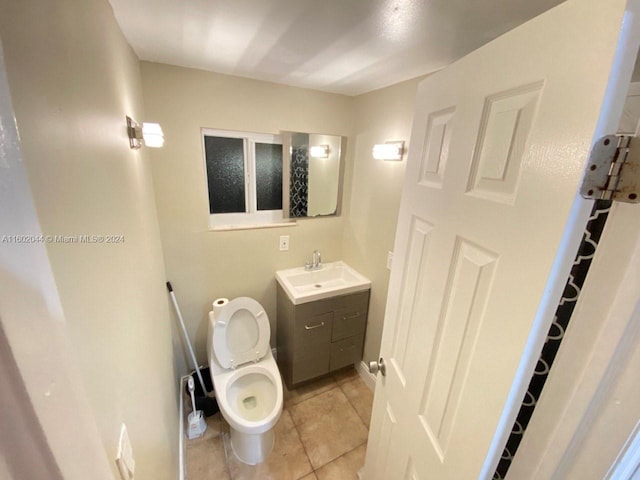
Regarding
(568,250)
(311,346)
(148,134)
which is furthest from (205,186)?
(568,250)

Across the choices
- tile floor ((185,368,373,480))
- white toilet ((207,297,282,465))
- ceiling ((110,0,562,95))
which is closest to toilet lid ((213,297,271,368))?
white toilet ((207,297,282,465))

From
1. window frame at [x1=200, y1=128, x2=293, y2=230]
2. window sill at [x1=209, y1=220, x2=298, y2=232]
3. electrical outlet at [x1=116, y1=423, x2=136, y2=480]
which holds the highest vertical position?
window frame at [x1=200, y1=128, x2=293, y2=230]

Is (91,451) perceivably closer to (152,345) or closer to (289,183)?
(152,345)

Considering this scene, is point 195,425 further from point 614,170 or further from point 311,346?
point 614,170

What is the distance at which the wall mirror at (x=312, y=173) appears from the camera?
1.98m

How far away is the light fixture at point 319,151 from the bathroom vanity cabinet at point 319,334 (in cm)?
111

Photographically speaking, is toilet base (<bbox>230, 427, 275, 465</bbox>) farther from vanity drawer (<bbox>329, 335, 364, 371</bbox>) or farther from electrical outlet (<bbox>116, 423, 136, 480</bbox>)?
electrical outlet (<bbox>116, 423, 136, 480</bbox>)

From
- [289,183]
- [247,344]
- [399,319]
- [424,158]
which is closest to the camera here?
[424,158]

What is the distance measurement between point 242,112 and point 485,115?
5.11 ft

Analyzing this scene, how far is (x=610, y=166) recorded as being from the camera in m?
0.40

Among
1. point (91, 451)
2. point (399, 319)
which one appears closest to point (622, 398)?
point (399, 319)

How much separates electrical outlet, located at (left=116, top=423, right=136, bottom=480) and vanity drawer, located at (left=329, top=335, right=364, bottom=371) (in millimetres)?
1563

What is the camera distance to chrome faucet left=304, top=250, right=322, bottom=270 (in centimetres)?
223

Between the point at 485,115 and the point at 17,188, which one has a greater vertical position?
the point at 485,115
